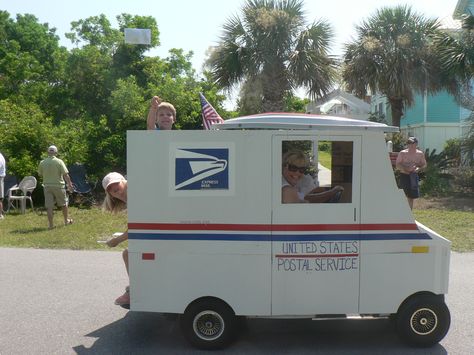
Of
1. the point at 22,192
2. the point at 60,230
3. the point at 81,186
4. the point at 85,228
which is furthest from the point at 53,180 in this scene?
the point at 81,186

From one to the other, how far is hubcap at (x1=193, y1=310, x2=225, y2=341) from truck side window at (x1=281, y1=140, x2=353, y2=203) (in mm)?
1191

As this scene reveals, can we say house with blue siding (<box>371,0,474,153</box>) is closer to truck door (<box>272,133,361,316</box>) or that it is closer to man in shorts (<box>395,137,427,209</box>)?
man in shorts (<box>395,137,427,209</box>)

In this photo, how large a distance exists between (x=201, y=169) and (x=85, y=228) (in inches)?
286

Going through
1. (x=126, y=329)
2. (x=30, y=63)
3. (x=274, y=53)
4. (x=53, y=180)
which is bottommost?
(x=126, y=329)

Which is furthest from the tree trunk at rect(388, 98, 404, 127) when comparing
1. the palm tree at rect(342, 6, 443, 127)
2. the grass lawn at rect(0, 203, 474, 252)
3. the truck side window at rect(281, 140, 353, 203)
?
the truck side window at rect(281, 140, 353, 203)

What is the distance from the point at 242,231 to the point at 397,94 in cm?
1461

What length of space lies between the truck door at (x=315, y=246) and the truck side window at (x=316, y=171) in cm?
2

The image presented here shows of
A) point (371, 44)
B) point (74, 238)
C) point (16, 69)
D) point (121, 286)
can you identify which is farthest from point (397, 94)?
point (16, 69)

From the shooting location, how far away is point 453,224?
449 inches

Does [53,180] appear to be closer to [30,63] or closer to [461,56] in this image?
[461,56]

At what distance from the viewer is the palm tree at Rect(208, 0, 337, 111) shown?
16.3 metres

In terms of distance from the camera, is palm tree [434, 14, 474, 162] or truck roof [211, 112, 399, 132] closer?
truck roof [211, 112, 399, 132]

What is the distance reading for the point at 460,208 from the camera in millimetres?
13734

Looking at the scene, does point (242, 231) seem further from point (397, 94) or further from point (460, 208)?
point (397, 94)
